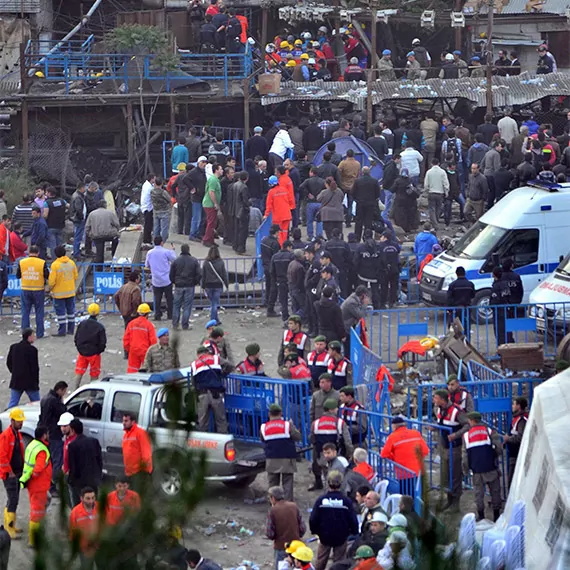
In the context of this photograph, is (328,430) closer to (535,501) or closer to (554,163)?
(535,501)

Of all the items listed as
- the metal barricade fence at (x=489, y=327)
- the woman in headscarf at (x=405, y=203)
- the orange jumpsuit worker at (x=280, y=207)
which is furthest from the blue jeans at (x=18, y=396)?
the woman in headscarf at (x=405, y=203)

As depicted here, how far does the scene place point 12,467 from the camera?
14125 millimetres

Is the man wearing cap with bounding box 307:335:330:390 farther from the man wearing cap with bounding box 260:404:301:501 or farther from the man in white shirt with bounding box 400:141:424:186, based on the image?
the man in white shirt with bounding box 400:141:424:186

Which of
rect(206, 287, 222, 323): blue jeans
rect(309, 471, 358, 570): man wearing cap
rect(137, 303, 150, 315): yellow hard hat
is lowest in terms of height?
rect(309, 471, 358, 570): man wearing cap

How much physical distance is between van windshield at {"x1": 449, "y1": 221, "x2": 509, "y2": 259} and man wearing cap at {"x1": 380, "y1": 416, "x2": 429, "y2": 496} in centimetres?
785

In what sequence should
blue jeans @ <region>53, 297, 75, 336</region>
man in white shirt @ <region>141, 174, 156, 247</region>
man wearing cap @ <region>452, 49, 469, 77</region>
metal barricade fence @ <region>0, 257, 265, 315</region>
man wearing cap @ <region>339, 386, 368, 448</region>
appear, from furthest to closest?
1. man wearing cap @ <region>452, 49, 469, 77</region>
2. man in white shirt @ <region>141, 174, 156, 247</region>
3. metal barricade fence @ <region>0, 257, 265, 315</region>
4. blue jeans @ <region>53, 297, 75, 336</region>
5. man wearing cap @ <region>339, 386, 368, 448</region>

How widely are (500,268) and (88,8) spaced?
22.1 metres

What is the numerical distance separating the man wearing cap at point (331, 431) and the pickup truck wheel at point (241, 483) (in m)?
0.93

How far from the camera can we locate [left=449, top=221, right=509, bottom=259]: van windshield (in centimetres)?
2141

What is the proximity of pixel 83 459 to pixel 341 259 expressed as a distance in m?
8.50

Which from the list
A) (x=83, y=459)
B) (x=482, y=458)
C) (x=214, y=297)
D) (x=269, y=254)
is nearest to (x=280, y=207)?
(x=269, y=254)

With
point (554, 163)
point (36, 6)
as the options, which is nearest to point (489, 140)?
point (554, 163)

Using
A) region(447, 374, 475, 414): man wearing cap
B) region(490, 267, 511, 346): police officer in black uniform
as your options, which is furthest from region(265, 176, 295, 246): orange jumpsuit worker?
region(447, 374, 475, 414): man wearing cap

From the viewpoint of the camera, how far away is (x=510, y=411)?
1538 cm
